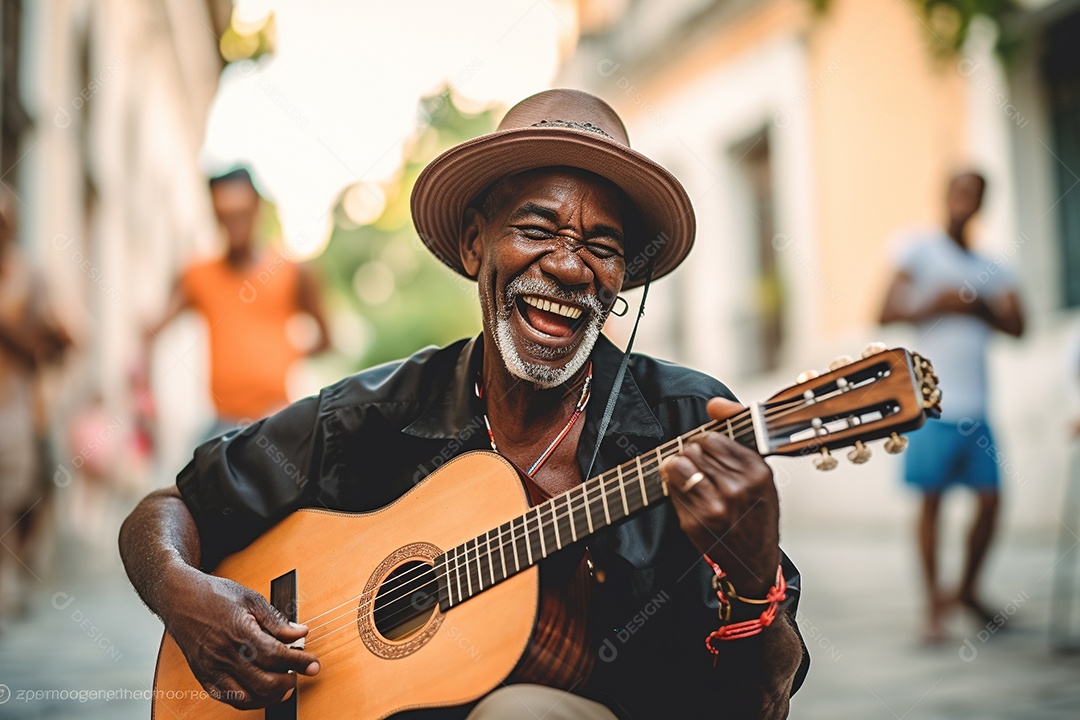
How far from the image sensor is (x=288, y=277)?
5645 millimetres

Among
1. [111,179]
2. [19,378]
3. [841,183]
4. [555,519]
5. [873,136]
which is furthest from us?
[111,179]

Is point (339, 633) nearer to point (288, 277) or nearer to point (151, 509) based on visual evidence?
point (151, 509)

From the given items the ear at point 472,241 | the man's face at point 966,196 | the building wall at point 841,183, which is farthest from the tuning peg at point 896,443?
the building wall at point 841,183

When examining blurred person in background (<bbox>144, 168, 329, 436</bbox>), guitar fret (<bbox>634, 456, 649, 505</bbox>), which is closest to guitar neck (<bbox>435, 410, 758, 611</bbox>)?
guitar fret (<bbox>634, 456, 649, 505</bbox>)

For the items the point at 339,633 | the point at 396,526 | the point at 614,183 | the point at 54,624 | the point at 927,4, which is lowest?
the point at 54,624

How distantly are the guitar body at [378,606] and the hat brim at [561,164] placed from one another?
2.36 ft

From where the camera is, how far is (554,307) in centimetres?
259

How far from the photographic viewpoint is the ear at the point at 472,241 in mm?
2875

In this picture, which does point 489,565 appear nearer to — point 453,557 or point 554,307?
point 453,557

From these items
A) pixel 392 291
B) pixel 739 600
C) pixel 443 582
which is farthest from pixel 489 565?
pixel 392 291

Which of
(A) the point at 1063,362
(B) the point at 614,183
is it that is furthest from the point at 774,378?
(B) the point at 614,183

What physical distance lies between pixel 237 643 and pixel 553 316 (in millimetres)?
1011

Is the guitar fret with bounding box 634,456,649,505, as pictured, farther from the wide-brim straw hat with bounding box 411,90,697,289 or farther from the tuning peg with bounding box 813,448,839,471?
the wide-brim straw hat with bounding box 411,90,697,289

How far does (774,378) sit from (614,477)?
11.1 metres
